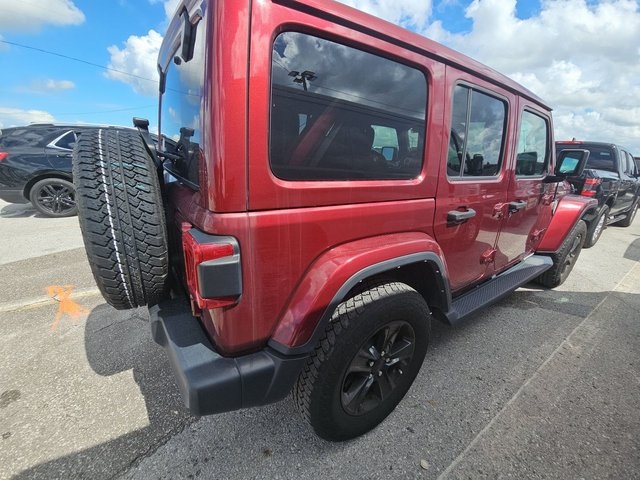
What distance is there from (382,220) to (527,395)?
5.30 ft

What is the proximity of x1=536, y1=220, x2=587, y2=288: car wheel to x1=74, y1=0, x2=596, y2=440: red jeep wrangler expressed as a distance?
2.24 m

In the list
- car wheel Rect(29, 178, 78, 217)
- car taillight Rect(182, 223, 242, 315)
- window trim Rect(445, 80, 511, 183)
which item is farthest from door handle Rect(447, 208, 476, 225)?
car wheel Rect(29, 178, 78, 217)

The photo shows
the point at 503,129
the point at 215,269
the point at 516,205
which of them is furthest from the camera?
the point at 516,205

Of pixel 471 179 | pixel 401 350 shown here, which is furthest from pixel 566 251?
pixel 401 350

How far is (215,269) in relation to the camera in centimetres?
121

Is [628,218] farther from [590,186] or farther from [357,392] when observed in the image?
[357,392]

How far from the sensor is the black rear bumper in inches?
50.7

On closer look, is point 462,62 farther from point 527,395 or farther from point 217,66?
point 527,395

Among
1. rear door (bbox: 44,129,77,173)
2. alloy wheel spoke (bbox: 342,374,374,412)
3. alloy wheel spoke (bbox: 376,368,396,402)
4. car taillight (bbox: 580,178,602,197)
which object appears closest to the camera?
alloy wheel spoke (bbox: 342,374,374,412)

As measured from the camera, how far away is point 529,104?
106 inches

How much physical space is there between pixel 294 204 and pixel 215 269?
398 millimetres

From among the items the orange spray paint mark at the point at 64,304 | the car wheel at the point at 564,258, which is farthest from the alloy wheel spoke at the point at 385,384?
the car wheel at the point at 564,258

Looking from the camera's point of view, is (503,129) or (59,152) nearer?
(503,129)

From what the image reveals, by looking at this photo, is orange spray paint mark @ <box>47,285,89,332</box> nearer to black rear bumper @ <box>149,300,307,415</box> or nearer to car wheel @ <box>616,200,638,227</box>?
black rear bumper @ <box>149,300,307,415</box>
